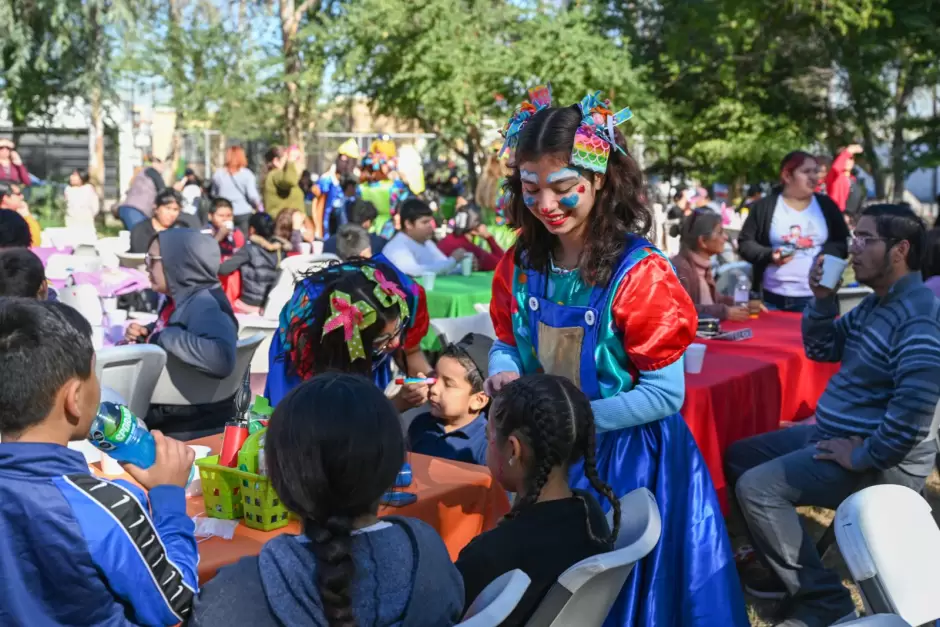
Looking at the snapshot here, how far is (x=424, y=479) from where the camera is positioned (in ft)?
9.70

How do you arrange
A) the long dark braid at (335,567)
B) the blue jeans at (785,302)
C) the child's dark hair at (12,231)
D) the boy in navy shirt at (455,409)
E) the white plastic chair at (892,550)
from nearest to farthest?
the long dark braid at (335,567)
the white plastic chair at (892,550)
the boy in navy shirt at (455,409)
the child's dark hair at (12,231)
the blue jeans at (785,302)

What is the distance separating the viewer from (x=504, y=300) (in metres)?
3.02

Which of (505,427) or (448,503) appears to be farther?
(448,503)

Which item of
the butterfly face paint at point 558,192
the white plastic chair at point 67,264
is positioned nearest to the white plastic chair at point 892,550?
the butterfly face paint at point 558,192

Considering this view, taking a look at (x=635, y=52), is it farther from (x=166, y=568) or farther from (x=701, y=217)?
(x=166, y=568)

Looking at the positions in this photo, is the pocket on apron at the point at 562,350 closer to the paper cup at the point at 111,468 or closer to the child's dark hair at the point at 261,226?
the paper cup at the point at 111,468

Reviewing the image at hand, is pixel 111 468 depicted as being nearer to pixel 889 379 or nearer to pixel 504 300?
pixel 504 300

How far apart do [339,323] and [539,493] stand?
3.25 ft

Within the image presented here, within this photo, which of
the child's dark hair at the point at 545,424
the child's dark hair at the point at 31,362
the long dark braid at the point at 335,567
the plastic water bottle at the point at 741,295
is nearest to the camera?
the long dark braid at the point at 335,567

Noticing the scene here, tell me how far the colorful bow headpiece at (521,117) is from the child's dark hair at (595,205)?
36 mm

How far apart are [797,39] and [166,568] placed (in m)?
19.7

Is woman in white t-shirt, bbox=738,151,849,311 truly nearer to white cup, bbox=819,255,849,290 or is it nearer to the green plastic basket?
white cup, bbox=819,255,849,290

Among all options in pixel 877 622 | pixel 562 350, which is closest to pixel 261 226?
pixel 562 350

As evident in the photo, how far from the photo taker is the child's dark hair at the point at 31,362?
1.85m
